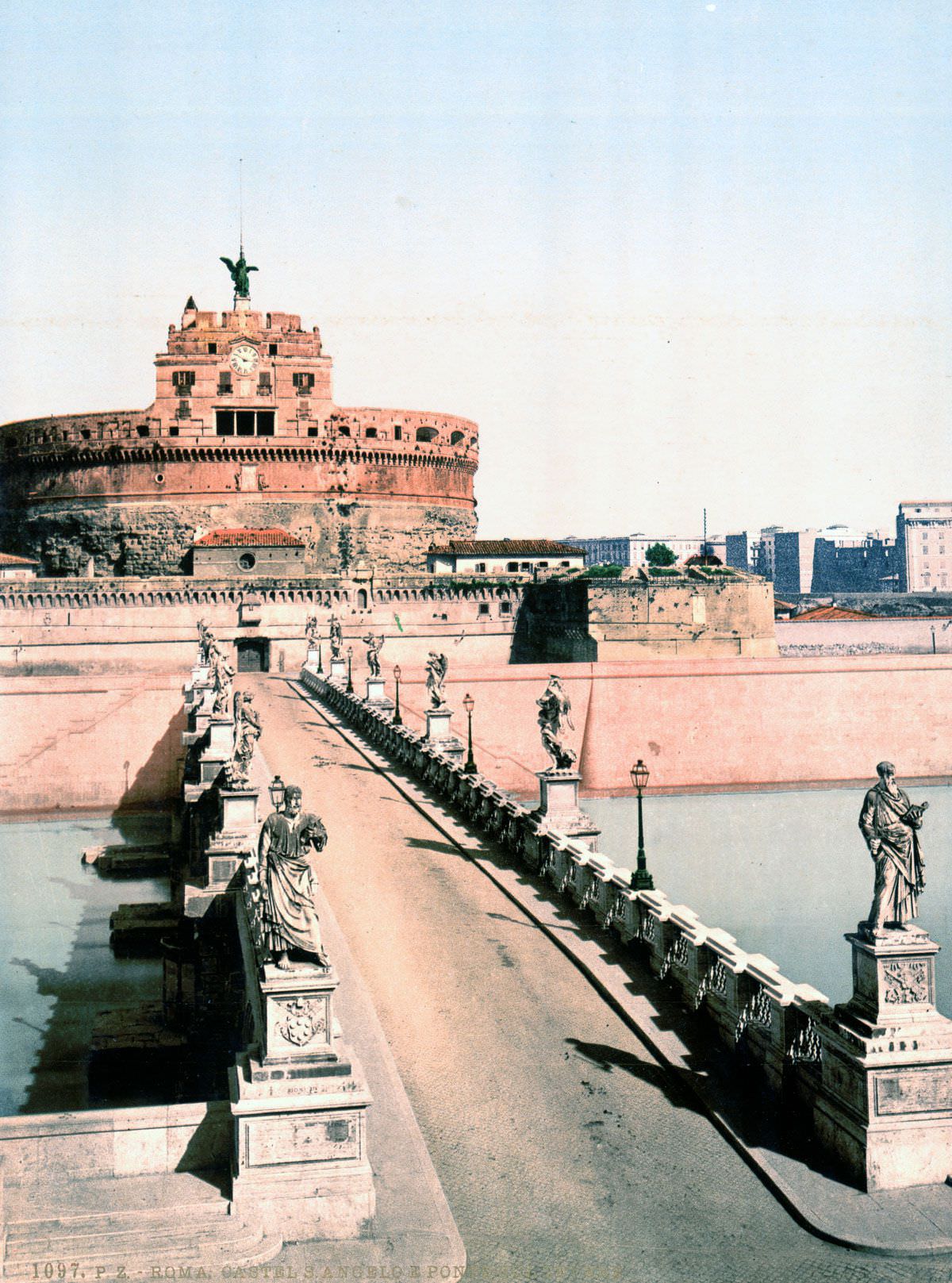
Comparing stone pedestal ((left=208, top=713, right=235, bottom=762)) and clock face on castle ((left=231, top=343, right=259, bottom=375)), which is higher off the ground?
clock face on castle ((left=231, top=343, right=259, bottom=375))

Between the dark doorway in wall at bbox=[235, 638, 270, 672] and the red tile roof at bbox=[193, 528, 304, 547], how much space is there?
533 centimetres

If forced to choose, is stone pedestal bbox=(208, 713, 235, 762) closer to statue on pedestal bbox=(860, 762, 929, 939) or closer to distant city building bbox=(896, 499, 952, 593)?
statue on pedestal bbox=(860, 762, 929, 939)

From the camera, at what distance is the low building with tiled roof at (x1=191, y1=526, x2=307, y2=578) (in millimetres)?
59594

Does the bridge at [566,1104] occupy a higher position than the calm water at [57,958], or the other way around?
the bridge at [566,1104]

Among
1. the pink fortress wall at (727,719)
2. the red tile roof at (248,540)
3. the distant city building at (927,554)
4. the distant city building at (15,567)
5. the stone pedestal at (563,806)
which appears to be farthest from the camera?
the distant city building at (927,554)

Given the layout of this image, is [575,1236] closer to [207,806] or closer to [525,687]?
[207,806]

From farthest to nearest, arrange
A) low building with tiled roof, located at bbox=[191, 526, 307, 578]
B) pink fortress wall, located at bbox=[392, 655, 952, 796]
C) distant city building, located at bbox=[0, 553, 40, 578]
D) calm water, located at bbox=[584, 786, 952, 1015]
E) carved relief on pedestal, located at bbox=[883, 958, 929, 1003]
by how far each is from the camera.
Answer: distant city building, located at bbox=[0, 553, 40, 578] → low building with tiled roof, located at bbox=[191, 526, 307, 578] → pink fortress wall, located at bbox=[392, 655, 952, 796] → calm water, located at bbox=[584, 786, 952, 1015] → carved relief on pedestal, located at bbox=[883, 958, 929, 1003]

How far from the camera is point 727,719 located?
1671 inches

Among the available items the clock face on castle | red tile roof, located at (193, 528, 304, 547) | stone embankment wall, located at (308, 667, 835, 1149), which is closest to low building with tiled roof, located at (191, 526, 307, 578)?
red tile roof, located at (193, 528, 304, 547)

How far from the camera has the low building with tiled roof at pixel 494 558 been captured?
66125 mm

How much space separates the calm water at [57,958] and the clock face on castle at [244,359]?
38.2 m

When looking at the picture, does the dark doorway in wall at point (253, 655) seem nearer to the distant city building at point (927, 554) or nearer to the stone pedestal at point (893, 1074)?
the stone pedestal at point (893, 1074)

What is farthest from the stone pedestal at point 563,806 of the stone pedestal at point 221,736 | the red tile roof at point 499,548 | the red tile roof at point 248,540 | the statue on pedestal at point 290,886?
the red tile roof at point 499,548

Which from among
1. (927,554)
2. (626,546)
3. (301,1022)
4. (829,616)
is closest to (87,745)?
(301,1022)
